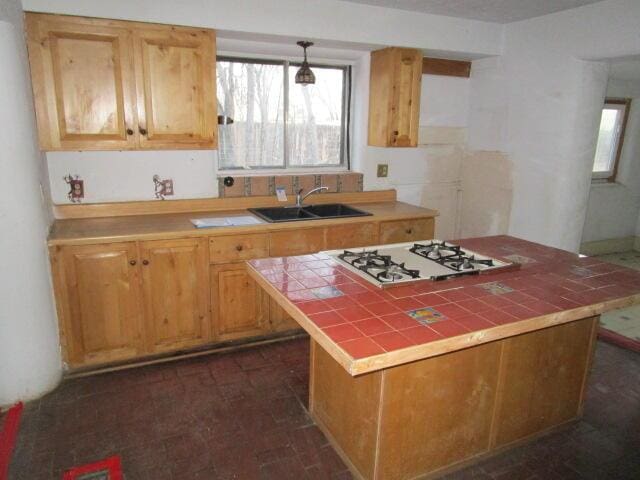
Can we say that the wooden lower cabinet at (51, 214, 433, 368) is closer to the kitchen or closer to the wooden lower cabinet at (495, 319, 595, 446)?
the kitchen

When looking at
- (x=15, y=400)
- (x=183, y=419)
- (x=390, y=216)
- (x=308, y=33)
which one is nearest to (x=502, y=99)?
(x=390, y=216)

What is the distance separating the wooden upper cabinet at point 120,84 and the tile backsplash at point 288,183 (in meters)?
0.53

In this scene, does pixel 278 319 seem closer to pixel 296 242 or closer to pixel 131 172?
pixel 296 242

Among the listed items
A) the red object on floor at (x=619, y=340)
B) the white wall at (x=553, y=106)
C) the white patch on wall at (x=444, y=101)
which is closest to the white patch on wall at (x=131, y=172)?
the white patch on wall at (x=444, y=101)

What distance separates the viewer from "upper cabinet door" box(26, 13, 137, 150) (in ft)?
8.74

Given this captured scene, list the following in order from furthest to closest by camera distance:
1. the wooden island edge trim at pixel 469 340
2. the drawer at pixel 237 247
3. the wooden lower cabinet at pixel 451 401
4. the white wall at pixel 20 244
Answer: the drawer at pixel 237 247
the white wall at pixel 20 244
the wooden lower cabinet at pixel 451 401
the wooden island edge trim at pixel 469 340

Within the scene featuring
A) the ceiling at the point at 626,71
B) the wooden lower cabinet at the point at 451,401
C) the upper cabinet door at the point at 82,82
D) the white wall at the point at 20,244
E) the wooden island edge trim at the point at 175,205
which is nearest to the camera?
the wooden lower cabinet at the point at 451,401

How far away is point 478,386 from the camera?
6.72 feet

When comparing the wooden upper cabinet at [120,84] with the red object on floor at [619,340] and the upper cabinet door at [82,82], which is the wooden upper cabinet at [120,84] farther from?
the red object on floor at [619,340]

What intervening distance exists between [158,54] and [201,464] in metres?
2.44

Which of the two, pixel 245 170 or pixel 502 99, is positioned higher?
pixel 502 99

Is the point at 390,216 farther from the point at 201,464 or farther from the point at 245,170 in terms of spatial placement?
the point at 201,464

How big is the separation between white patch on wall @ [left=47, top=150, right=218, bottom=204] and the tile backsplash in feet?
0.50

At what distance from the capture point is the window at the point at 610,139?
220 inches
